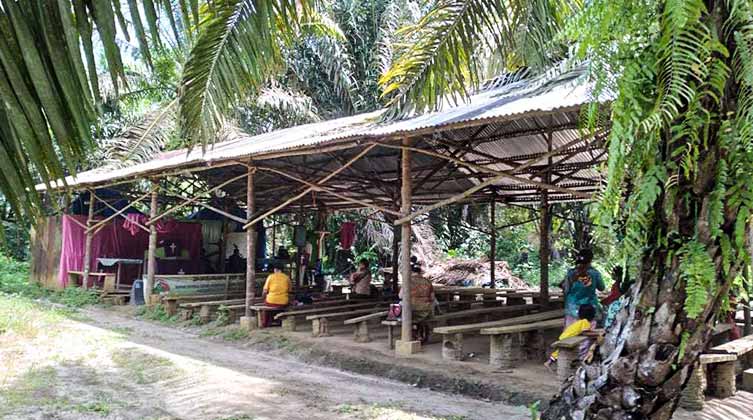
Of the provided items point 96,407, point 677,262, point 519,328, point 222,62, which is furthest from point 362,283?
point 677,262

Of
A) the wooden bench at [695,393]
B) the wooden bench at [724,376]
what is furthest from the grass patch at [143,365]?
the wooden bench at [724,376]

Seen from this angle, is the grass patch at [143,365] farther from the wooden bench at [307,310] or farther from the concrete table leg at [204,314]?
the concrete table leg at [204,314]

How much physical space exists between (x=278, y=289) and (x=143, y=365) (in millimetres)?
3102

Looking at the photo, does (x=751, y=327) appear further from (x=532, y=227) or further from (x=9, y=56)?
(x=532, y=227)

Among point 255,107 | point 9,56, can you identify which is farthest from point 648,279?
point 255,107

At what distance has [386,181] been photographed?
1239 cm

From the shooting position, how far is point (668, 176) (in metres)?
2.52

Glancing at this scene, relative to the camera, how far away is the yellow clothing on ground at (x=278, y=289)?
10555 millimetres

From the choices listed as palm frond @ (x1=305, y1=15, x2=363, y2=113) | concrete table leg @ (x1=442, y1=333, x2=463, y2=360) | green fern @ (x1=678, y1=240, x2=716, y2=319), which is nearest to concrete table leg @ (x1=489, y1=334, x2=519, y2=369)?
concrete table leg @ (x1=442, y1=333, x2=463, y2=360)

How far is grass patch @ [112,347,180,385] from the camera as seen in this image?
725cm

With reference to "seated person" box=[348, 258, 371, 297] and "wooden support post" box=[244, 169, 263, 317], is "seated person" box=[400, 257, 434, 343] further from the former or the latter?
"seated person" box=[348, 258, 371, 297]

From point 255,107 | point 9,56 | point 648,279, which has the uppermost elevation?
point 255,107

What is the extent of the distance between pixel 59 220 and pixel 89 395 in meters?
12.3

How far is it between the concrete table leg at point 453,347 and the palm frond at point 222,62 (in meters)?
4.03
